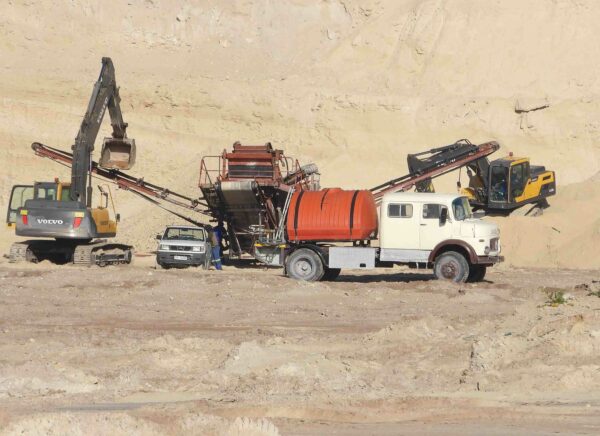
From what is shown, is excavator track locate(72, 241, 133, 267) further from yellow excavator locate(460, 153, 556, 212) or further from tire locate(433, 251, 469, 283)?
yellow excavator locate(460, 153, 556, 212)

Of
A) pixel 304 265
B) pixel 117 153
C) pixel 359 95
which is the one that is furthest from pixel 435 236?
pixel 359 95

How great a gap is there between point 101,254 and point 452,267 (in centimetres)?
1043

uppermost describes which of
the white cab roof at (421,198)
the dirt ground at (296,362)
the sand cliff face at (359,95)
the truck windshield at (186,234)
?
the sand cliff face at (359,95)

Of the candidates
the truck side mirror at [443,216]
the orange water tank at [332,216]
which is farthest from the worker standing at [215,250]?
the truck side mirror at [443,216]

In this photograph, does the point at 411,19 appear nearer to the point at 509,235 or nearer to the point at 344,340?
the point at 509,235

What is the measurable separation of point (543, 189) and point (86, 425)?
33.2 metres

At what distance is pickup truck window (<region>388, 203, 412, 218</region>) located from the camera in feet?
88.7

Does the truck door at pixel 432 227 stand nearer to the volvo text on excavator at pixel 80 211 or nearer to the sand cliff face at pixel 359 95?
the volvo text on excavator at pixel 80 211

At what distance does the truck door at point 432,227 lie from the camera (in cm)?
2686

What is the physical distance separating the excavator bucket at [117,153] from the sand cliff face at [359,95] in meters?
9.40

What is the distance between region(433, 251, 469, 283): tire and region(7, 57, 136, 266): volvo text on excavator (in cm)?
Result: 990

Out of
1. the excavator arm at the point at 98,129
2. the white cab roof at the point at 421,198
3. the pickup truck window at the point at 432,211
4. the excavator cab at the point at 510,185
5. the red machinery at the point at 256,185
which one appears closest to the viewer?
the pickup truck window at the point at 432,211

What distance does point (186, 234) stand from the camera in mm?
32781

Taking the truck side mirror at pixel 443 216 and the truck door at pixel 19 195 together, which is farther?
the truck door at pixel 19 195
